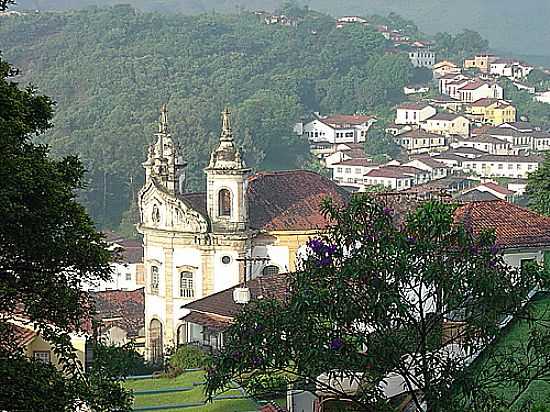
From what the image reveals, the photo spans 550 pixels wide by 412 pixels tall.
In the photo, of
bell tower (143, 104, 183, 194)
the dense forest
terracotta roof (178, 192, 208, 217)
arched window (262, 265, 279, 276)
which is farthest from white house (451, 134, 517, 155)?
arched window (262, 265, 279, 276)

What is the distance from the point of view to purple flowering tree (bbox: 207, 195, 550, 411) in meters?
9.34

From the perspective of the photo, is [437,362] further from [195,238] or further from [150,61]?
[150,61]

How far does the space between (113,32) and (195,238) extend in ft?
345

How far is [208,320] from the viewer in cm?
2388

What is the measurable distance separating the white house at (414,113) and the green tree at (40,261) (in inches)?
3858

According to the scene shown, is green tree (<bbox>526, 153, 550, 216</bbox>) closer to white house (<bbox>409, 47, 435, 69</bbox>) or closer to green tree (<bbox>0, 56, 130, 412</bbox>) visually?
green tree (<bbox>0, 56, 130, 412</bbox>)

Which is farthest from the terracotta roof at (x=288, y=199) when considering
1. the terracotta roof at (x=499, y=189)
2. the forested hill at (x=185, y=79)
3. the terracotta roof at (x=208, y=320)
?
the terracotta roof at (x=499, y=189)

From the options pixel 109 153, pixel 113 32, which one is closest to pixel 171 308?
pixel 109 153

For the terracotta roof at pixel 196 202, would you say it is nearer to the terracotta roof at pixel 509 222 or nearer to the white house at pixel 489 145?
the terracotta roof at pixel 509 222

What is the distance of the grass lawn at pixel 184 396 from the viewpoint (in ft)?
46.8

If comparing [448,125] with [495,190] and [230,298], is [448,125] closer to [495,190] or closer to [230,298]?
[495,190]

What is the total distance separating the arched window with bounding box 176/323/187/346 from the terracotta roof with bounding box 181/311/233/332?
6.49ft

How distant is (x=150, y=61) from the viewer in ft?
373

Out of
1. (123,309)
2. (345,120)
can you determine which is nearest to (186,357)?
(123,309)
